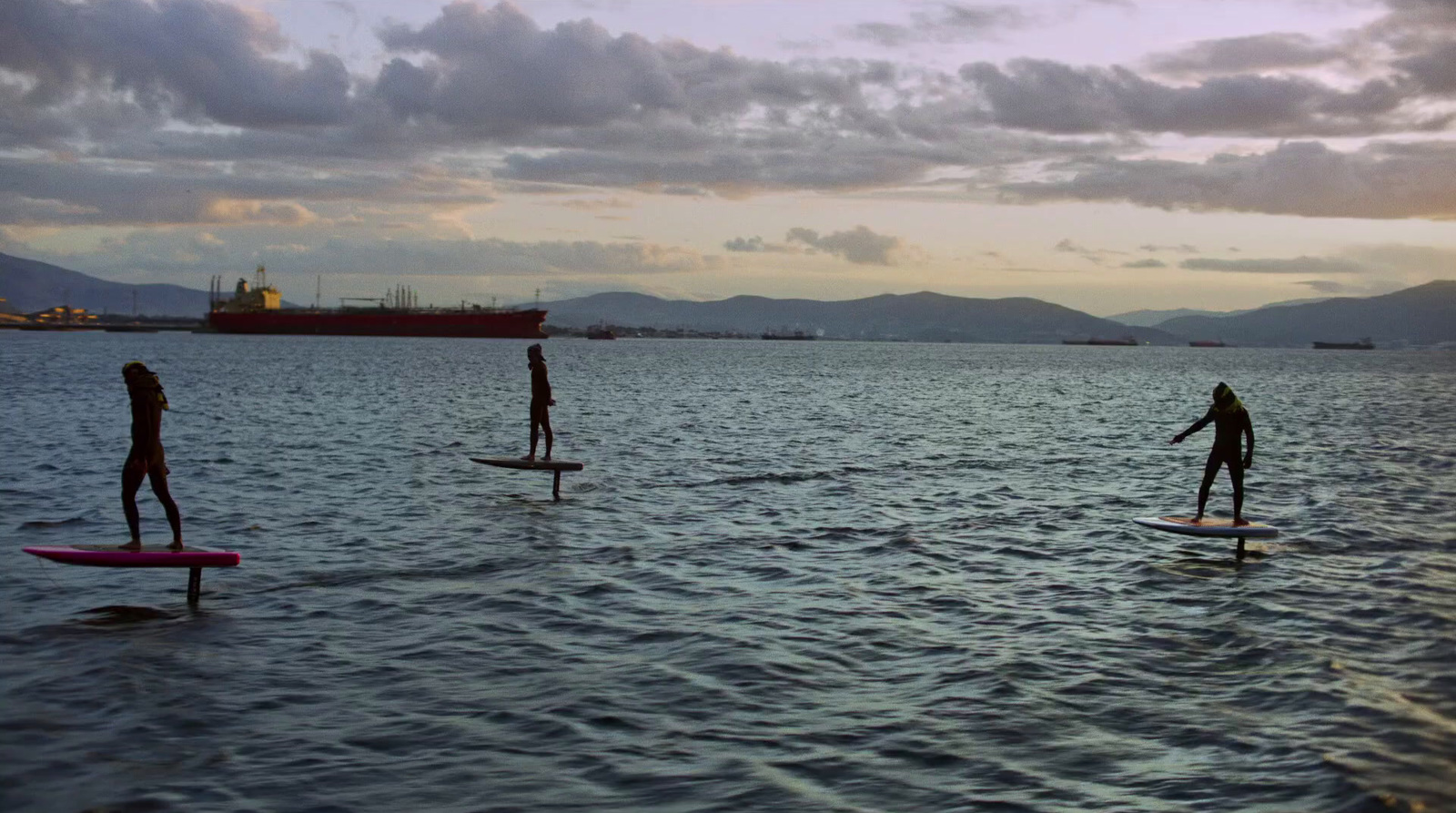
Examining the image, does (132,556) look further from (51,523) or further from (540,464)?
(540,464)

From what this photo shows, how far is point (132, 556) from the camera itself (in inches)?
482

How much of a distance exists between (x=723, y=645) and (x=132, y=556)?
6336mm

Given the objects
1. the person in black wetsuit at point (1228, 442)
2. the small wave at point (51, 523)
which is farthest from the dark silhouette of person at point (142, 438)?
the person in black wetsuit at point (1228, 442)

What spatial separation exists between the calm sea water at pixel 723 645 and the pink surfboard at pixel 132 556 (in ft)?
1.98

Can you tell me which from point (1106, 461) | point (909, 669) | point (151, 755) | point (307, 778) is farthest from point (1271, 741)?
point (1106, 461)

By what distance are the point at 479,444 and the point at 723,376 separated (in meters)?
67.0

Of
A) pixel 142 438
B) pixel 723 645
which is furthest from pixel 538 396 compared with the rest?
pixel 723 645

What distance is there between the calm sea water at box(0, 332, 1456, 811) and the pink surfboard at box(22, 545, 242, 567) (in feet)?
1.98

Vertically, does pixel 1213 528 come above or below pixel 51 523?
above

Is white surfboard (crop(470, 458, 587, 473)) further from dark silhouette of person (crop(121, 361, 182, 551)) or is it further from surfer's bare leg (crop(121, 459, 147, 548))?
surfer's bare leg (crop(121, 459, 147, 548))

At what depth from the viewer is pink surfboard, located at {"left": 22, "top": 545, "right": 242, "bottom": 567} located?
1198 centimetres

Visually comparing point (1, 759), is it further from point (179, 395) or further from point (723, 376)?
point (723, 376)

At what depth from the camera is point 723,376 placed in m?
101

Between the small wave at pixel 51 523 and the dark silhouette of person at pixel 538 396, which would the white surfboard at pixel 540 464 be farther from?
the small wave at pixel 51 523
